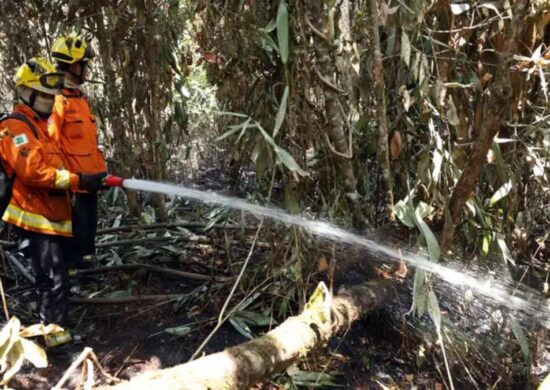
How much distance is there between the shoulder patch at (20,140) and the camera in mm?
3094

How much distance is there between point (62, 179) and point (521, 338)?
281 centimetres

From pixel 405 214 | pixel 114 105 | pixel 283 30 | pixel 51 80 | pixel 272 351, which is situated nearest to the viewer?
pixel 272 351

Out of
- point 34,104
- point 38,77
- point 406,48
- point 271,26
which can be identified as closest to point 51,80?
point 38,77

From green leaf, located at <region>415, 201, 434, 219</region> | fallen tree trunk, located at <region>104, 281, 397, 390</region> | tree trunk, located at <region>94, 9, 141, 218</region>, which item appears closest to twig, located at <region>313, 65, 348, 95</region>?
green leaf, located at <region>415, 201, 434, 219</region>

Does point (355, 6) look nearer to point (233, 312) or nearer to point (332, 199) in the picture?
point (332, 199)

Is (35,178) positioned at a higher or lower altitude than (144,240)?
higher

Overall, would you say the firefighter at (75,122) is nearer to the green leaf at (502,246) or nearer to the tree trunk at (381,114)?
the tree trunk at (381,114)

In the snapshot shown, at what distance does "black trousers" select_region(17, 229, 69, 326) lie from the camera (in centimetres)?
339

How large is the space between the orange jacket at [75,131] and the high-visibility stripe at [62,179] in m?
0.48

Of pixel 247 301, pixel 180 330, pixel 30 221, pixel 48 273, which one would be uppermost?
pixel 30 221

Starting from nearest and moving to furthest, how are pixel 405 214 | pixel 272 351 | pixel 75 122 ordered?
pixel 272 351, pixel 405 214, pixel 75 122

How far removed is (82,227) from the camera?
3.97 meters

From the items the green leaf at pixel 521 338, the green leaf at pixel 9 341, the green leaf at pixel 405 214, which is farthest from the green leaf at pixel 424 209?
the green leaf at pixel 9 341

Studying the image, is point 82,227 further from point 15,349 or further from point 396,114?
point 15,349
